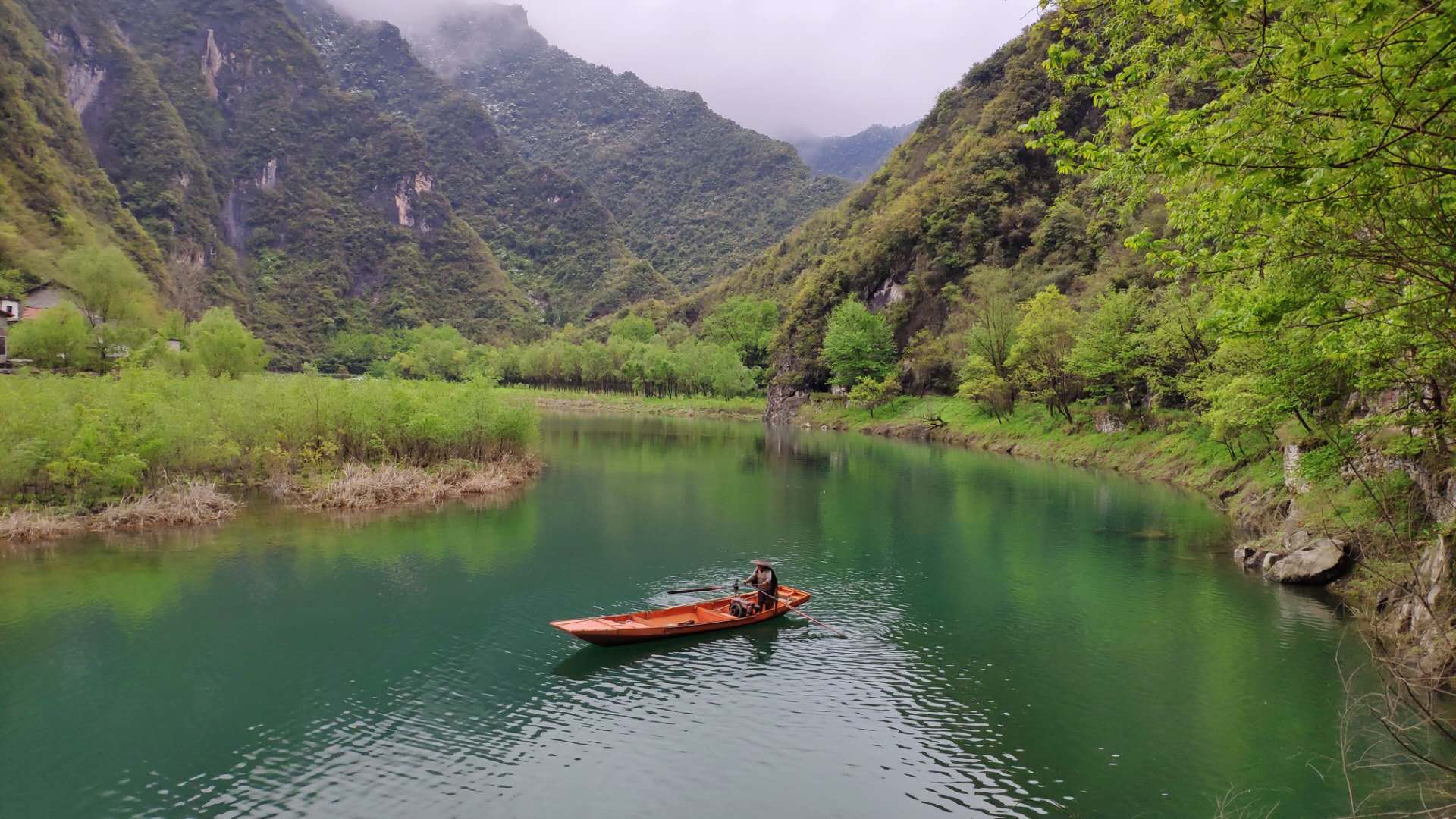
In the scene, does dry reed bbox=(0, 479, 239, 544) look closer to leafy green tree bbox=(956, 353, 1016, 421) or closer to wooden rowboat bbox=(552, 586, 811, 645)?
wooden rowboat bbox=(552, 586, 811, 645)

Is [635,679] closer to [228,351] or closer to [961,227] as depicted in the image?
[228,351]

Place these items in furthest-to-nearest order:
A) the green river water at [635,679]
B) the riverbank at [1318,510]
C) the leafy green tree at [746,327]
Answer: the leafy green tree at [746,327]
the riverbank at [1318,510]
the green river water at [635,679]

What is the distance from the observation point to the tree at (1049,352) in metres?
60.9

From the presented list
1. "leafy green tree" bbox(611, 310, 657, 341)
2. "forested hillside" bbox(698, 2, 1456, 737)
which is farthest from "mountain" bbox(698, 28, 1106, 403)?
"leafy green tree" bbox(611, 310, 657, 341)

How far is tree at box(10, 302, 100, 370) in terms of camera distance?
48906mm

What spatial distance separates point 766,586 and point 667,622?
3133mm

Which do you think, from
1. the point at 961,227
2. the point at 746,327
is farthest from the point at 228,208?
the point at 961,227

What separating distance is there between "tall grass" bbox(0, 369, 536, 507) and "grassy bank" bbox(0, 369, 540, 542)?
52 mm

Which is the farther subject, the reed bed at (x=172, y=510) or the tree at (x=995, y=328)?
the tree at (x=995, y=328)

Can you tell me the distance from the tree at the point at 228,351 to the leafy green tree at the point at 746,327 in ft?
265

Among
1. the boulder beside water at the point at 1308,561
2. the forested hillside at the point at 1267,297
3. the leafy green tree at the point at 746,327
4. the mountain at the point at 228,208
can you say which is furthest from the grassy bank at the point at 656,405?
the boulder beside water at the point at 1308,561

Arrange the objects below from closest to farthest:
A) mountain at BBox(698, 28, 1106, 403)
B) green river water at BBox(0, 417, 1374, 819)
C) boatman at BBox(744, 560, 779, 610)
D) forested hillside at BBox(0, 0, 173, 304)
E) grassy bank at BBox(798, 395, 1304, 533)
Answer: green river water at BBox(0, 417, 1374, 819) → boatman at BBox(744, 560, 779, 610) → grassy bank at BBox(798, 395, 1304, 533) → forested hillside at BBox(0, 0, 173, 304) → mountain at BBox(698, 28, 1106, 403)

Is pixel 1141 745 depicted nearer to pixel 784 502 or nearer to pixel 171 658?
pixel 171 658

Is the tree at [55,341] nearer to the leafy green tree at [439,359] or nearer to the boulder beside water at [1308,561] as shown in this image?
the boulder beside water at [1308,561]
